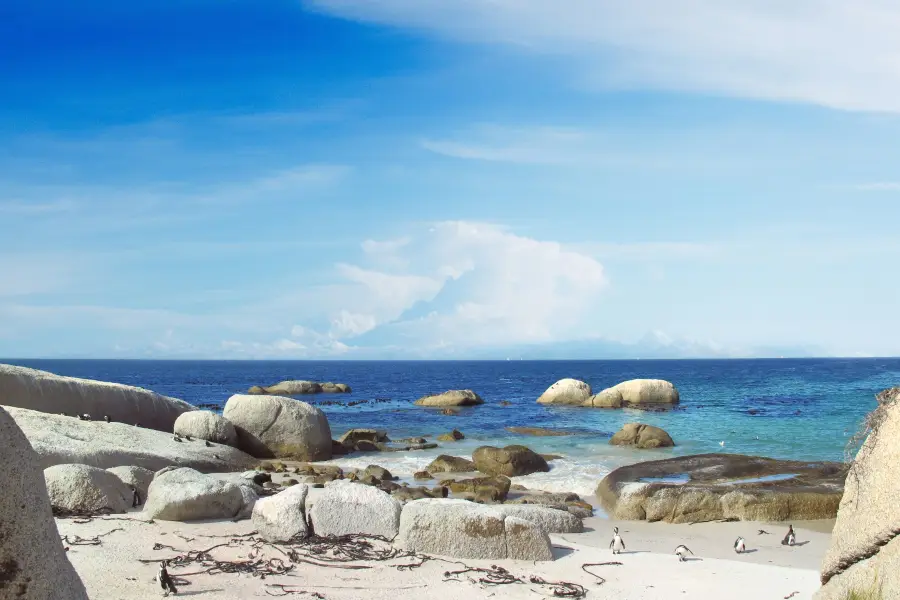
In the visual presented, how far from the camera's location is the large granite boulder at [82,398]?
23.9 m

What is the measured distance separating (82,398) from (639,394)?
40526 millimetres

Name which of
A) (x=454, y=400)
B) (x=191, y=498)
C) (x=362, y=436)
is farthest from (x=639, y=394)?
(x=191, y=498)

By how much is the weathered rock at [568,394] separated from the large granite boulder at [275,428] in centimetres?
Result: 3303

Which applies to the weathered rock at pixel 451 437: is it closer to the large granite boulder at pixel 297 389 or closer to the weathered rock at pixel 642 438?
the weathered rock at pixel 642 438

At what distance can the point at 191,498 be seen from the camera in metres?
13.6

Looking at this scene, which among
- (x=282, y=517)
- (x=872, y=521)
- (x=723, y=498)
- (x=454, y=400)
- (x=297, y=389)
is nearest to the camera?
(x=872, y=521)

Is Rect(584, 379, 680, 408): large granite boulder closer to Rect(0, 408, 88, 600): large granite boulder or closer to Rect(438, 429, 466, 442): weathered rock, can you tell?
Rect(438, 429, 466, 442): weathered rock

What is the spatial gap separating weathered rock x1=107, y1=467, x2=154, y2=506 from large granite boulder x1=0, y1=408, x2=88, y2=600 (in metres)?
9.65

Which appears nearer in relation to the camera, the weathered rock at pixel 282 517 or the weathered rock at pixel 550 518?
the weathered rock at pixel 282 517

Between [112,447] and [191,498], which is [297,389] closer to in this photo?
[112,447]

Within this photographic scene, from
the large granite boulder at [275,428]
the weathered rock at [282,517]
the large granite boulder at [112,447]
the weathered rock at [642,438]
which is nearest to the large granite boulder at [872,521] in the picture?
A: the weathered rock at [282,517]

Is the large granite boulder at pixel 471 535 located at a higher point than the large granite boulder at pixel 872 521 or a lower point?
lower

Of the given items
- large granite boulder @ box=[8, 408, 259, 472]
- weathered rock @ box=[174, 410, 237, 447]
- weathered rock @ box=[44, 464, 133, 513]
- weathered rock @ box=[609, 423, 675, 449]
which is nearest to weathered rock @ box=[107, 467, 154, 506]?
weathered rock @ box=[44, 464, 133, 513]

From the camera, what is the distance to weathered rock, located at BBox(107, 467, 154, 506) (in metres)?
15.2
